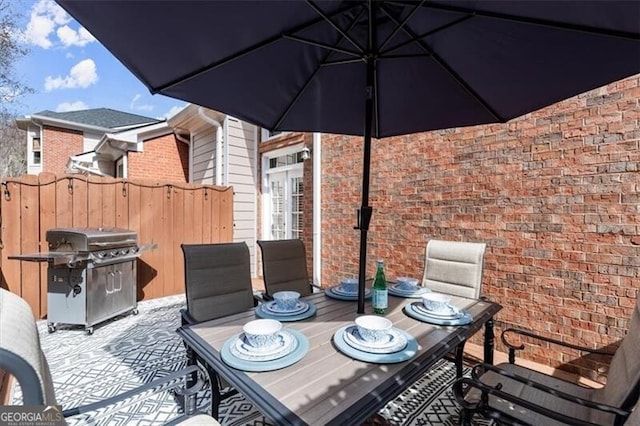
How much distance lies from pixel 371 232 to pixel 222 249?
2343 millimetres

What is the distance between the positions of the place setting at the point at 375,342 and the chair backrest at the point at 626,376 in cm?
93

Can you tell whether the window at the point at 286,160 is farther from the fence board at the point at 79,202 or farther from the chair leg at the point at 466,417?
the chair leg at the point at 466,417

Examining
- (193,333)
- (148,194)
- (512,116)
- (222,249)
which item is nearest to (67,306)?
(148,194)

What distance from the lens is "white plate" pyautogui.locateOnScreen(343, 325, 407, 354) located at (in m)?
1.50

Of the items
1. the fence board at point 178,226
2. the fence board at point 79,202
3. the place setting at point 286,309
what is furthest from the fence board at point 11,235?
the place setting at point 286,309

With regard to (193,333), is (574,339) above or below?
below

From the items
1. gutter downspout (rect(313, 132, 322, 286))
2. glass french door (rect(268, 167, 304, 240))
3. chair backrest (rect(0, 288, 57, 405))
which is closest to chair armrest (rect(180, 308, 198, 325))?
chair backrest (rect(0, 288, 57, 405))

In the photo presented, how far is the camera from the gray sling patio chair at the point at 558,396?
4.35 feet

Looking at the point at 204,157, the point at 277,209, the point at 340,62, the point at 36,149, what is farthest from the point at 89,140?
the point at 340,62

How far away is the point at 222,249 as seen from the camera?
2.71m

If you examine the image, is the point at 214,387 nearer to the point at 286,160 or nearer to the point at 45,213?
the point at 45,213

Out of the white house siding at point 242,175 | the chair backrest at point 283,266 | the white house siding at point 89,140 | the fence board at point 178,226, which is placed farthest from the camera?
the white house siding at point 89,140

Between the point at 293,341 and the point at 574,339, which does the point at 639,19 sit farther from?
the point at 574,339

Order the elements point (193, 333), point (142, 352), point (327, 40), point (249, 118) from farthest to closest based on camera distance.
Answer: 1. point (142, 352)
2. point (249, 118)
3. point (327, 40)
4. point (193, 333)
